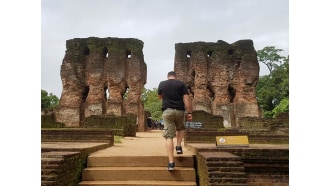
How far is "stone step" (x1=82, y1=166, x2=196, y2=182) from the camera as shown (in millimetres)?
5145

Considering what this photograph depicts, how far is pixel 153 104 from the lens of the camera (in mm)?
49250

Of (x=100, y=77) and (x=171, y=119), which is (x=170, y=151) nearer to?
(x=171, y=119)

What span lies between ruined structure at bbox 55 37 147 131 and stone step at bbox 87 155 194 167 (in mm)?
20513

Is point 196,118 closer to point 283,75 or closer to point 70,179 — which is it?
point 70,179

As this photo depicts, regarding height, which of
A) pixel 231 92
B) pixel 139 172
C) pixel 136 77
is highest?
pixel 136 77

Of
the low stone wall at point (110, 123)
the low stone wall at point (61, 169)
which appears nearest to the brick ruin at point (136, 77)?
the low stone wall at point (110, 123)

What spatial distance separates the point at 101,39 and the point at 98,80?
12.0ft

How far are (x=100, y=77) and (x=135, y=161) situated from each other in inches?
891

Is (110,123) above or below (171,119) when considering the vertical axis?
below

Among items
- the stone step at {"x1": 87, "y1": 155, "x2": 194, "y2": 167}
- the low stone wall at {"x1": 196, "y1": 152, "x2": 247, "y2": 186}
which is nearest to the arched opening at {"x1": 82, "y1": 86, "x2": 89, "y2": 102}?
the stone step at {"x1": 87, "y1": 155, "x2": 194, "y2": 167}

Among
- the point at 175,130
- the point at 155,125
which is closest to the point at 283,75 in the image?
the point at 155,125

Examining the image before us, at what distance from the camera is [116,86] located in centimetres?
2705

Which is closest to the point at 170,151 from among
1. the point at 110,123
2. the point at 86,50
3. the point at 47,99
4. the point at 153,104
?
the point at 110,123

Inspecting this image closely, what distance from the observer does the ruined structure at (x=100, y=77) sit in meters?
26.7
